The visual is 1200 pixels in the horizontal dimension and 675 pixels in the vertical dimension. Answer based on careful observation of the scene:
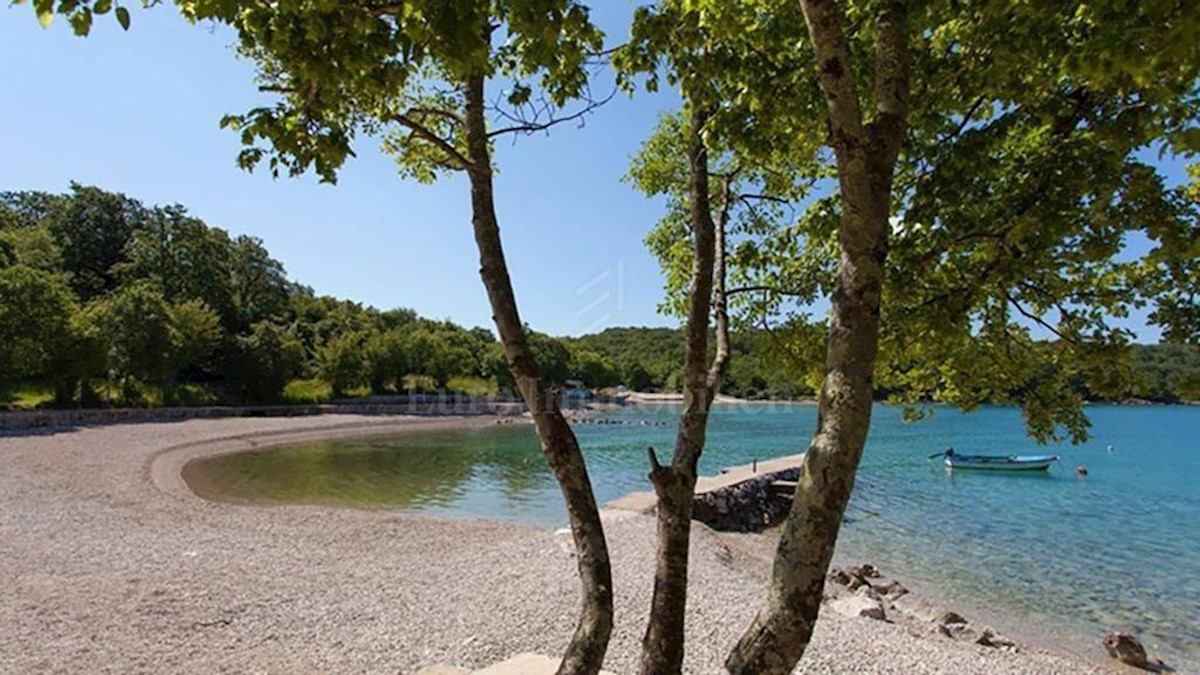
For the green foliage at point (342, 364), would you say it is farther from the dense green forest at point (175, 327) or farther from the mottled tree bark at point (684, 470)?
the mottled tree bark at point (684, 470)

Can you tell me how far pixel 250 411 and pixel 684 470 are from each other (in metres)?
51.3

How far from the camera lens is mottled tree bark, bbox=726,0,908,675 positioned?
2.20m

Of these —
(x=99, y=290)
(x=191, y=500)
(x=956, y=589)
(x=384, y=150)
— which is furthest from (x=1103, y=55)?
(x=99, y=290)

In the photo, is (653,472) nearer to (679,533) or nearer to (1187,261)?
(679,533)

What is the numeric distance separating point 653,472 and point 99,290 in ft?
234

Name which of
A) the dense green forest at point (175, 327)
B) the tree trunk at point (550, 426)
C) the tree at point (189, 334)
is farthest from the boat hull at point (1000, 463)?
the tree at point (189, 334)

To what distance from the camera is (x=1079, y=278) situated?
Answer: 15.9ft

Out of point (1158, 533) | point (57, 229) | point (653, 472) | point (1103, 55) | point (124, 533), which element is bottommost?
point (1158, 533)

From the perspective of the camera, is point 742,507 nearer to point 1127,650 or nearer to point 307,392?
point 1127,650

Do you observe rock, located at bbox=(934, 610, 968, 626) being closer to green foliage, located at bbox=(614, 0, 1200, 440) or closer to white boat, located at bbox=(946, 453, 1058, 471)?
green foliage, located at bbox=(614, 0, 1200, 440)

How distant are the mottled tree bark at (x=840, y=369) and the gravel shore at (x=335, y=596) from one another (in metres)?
4.38

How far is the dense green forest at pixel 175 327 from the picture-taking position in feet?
109

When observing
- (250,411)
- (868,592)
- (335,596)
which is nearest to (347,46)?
(335,596)

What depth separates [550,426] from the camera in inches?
124
